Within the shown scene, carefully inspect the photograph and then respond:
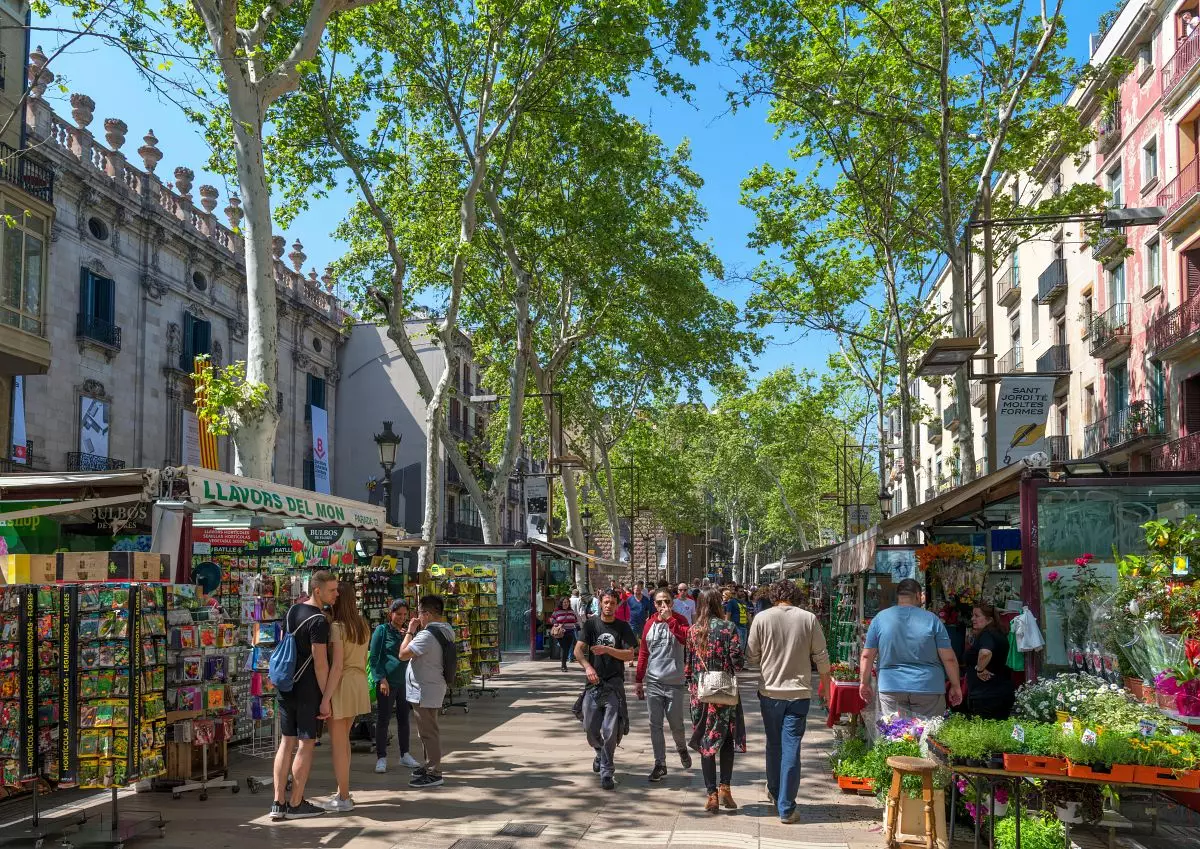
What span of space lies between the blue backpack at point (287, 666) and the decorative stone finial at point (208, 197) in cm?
2609

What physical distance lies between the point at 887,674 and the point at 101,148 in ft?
77.8

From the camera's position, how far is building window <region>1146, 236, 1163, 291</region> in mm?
25906

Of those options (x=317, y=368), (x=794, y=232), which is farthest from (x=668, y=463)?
(x=794, y=232)

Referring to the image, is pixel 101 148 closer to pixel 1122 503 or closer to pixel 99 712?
pixel 99 712

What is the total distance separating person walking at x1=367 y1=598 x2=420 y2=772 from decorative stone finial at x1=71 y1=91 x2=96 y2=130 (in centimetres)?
1878

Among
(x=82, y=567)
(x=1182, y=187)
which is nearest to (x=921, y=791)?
(x=82, y=567)

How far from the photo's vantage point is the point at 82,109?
23922mm

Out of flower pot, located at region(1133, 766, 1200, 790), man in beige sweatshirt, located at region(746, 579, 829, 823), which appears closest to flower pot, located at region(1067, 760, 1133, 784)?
flower pot, located at region(1133, 766, 1200, 790)

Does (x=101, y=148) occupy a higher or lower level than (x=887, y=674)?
higher

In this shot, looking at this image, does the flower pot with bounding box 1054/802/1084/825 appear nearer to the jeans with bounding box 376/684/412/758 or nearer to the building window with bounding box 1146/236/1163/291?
the jeans with bounding box 376/684/412/758

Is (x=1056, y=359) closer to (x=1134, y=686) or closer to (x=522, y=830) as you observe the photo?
(x=1134, y=686)

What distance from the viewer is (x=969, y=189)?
22.5 meters

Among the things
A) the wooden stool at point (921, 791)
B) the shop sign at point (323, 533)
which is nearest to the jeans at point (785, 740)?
the wooden stool at point (921, 791)

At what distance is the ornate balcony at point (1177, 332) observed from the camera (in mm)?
23375
